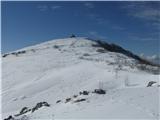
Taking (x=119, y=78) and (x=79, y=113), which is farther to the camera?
(x=119, y=78)

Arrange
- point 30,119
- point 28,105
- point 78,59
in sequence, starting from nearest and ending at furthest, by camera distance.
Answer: point 30,119, point 28,105, point 78,59

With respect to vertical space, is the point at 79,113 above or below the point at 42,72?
above

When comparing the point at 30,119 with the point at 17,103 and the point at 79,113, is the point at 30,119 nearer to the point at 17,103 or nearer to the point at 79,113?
the point at 79,113

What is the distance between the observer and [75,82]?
25.5 meters

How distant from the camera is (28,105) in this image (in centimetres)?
2269

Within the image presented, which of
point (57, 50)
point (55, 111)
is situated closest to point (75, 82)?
point (55, 111)

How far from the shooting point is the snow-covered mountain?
1518cm

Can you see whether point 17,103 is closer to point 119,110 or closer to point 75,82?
point 75,82

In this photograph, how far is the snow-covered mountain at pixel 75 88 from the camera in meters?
15.2

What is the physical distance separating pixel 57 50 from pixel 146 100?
1124 inches

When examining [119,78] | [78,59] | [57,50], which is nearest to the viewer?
[119,78]

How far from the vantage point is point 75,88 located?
2397 centimetres

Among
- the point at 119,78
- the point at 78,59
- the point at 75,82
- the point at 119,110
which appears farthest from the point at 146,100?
the point at 78,59

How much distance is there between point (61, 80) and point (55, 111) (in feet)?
34.9
